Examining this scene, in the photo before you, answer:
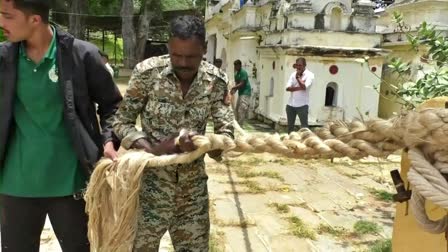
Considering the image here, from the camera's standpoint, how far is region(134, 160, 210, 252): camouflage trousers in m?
2.31

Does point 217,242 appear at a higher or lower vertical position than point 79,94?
lower

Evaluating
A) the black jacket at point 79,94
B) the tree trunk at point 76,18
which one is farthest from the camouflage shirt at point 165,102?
the tree trunk at point 76,18

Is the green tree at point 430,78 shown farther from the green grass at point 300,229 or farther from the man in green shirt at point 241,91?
the man in green shirt at point 241,91

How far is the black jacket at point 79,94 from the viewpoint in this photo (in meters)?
2.22

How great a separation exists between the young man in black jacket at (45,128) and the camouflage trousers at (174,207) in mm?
268

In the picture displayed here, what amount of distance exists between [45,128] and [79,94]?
0.21 meters

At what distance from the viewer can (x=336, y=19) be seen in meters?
10.7

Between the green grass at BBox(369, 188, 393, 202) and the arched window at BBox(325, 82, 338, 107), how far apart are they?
15.0ft

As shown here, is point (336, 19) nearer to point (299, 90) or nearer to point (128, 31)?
point (299, 90)

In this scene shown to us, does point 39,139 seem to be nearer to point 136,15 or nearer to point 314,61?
point 314,61

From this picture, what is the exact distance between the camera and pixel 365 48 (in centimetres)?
1047

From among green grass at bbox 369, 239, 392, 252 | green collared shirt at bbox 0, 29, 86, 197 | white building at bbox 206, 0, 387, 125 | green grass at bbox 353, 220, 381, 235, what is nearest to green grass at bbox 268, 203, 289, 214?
green grass at bbox 353, 220, 381, 235

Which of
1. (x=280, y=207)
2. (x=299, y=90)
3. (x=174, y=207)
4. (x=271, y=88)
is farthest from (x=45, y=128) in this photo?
(x=271, y=88)

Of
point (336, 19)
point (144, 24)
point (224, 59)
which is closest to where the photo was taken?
point (336, 19)
